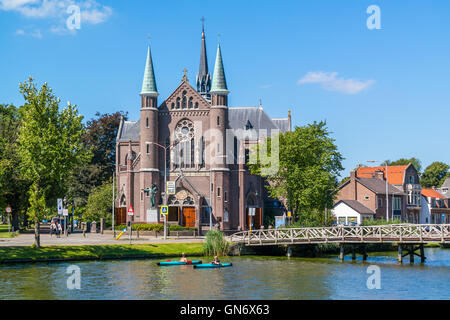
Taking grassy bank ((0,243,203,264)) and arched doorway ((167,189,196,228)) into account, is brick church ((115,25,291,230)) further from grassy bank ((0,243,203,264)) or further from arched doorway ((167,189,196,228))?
grassy bank ((0,243,203,264))

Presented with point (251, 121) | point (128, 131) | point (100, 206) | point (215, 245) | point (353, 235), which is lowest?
point (215, 245)

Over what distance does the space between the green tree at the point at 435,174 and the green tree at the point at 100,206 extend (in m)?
88.5

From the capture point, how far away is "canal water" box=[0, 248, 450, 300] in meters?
31.2

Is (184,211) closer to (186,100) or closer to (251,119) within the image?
(186,100)

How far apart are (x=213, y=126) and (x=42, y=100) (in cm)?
3309

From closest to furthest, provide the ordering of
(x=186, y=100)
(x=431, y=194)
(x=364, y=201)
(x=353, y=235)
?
(x=353, y=235) → (x=186, y=100) → (x=364, y=201) → (x=431, y=194)

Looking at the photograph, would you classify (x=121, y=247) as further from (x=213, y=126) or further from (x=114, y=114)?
(x=114, y=114)

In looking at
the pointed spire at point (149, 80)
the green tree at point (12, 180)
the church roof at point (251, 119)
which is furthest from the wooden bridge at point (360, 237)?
the church roof at point (251, 119)

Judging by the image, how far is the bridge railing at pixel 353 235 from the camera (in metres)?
46.3

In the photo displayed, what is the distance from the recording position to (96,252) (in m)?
47.4

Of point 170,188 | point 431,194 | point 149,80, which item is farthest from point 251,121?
point 431,194

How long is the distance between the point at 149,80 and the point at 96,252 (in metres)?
34.6

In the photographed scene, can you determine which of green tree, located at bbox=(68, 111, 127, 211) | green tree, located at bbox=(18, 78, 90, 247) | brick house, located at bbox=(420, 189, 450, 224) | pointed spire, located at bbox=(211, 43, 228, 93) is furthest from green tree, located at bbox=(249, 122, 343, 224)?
brick house, located at bbox=(420, 189, 450, 224)
